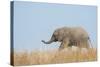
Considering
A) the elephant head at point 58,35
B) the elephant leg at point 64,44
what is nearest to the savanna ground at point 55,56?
the elephant leg at point 64,44

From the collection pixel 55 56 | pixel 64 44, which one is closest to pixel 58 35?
pixel 64 44

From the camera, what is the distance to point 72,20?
9.85 ft

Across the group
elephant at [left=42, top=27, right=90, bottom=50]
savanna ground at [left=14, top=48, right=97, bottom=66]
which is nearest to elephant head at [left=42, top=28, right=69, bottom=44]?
elephant at [left=42, top=27, right=90, bottom=50]

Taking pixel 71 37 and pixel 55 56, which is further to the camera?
pixel 71 37

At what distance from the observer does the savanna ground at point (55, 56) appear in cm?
270

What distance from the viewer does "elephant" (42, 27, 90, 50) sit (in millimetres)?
2894

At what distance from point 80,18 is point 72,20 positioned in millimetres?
140

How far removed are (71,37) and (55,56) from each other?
369 millimetres

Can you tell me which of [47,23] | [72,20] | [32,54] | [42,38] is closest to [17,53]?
[32,54]

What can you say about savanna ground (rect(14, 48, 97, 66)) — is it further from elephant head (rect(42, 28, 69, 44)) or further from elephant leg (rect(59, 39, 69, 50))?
elephant head (rect(42, 28, 69, 44))

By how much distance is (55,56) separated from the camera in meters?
2.88

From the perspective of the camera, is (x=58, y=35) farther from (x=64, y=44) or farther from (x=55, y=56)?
(x=55, y=56)

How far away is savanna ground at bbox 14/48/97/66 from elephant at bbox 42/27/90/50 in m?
0.07

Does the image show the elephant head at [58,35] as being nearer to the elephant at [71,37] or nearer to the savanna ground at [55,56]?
the elephant at [71,37]
